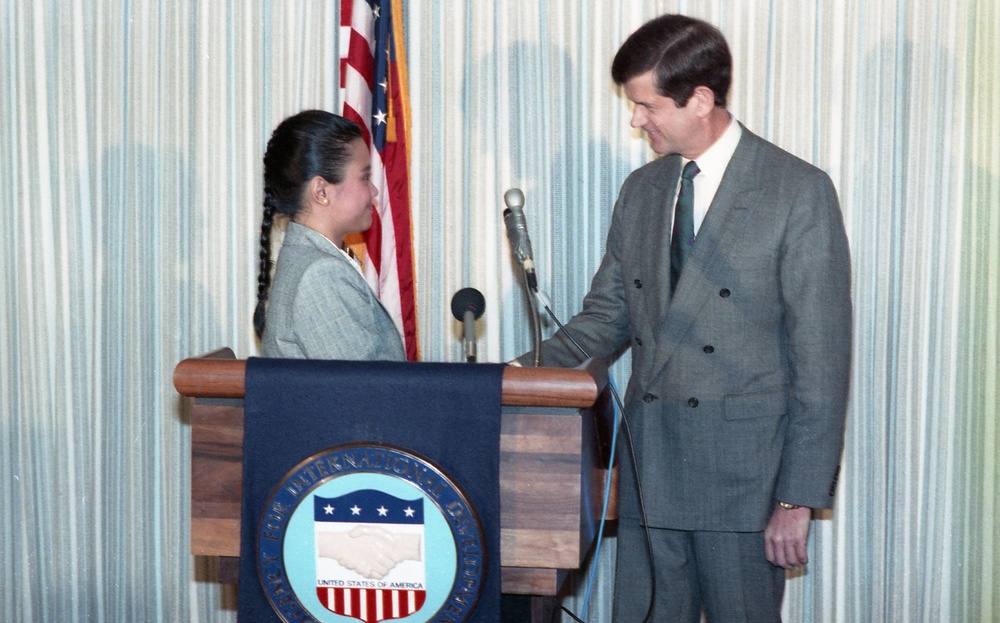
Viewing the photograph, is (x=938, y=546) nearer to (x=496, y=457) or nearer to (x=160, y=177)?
(x=496, y=457)

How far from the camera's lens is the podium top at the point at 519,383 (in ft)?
5.90

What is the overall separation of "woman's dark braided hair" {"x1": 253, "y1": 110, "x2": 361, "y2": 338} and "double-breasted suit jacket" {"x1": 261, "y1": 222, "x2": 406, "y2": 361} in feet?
0.66

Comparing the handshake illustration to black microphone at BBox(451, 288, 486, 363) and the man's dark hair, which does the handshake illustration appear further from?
the man's dark hair

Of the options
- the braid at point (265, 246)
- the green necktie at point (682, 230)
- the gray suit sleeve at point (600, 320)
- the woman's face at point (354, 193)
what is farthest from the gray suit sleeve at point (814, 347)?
the braid at point (265, 246)

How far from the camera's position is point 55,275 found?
141 inches

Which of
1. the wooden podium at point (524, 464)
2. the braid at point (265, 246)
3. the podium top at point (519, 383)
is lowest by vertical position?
the wooden podium at point (524, 464)

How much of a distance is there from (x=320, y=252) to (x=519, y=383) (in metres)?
0.69

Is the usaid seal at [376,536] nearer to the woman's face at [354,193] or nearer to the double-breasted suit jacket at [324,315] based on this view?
the double-breasted suit jacket at [324,315]

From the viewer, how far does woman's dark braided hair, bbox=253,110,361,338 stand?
2414 millimetres

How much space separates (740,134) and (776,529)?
3.03 ft

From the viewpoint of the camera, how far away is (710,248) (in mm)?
2338

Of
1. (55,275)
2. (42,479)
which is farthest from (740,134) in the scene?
(42,479)

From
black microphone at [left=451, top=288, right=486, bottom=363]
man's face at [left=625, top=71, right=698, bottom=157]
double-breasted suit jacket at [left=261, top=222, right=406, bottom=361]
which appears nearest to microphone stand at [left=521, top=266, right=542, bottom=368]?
black microphone at [left=451, top=288, right=486, bottom=363]

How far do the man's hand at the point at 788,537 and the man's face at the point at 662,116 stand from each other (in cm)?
88
